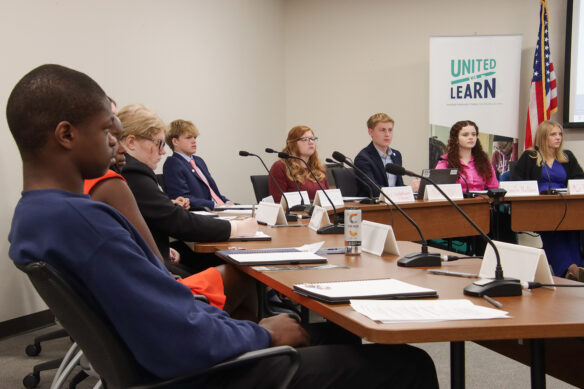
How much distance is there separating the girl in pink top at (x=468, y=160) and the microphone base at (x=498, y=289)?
3.35m

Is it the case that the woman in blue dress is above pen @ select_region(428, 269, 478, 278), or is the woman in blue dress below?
above

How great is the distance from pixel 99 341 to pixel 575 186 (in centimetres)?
404

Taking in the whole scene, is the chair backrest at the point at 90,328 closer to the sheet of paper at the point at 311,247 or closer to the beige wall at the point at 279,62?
the sheet of paper at the point at 311,247

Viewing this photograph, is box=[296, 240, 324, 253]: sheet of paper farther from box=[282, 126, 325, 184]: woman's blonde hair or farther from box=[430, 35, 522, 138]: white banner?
box=[430, 35, 522, 138]: white banner

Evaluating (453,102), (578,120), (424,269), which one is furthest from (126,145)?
(578,120)

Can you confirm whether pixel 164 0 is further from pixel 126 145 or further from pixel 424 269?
pixel 424 269

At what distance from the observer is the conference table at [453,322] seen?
1.12m

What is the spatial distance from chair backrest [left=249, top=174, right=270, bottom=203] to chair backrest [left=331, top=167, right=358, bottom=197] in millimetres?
573

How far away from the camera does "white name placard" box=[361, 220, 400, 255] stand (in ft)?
6.77

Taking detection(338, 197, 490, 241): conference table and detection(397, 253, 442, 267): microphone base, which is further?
detection(338, 197, 490, 241): conference table

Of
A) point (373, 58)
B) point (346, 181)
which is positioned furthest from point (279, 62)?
point (346, 181)

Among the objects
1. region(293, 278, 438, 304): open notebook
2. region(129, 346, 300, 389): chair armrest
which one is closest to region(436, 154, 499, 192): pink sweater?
region(293, 278, 438, 304): open notebook

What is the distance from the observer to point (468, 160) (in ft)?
15.7

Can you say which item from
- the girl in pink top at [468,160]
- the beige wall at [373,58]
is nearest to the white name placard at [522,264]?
the girl in pink top at [468,160]
